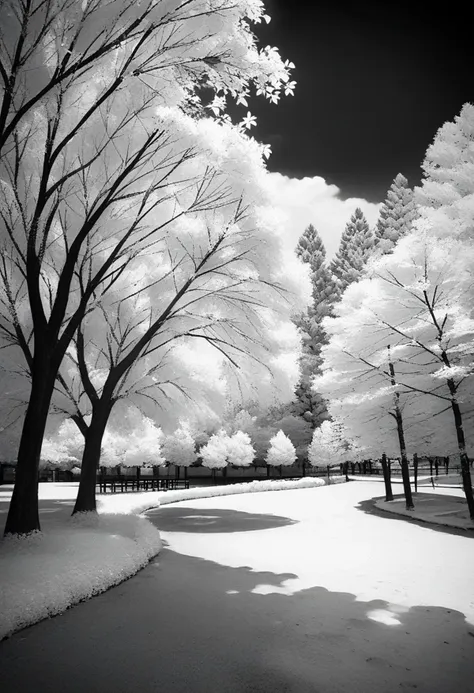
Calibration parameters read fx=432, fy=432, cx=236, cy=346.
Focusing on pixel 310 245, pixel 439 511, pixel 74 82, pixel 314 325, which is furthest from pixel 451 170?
pixel 310 245

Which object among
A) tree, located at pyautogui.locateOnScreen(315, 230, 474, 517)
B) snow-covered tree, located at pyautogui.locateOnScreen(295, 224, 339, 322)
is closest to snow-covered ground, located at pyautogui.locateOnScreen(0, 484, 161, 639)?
tree, located at pyautogui.locateOnScreen(315, 230, 474, 517)

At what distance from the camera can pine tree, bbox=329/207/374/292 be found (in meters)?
54.6

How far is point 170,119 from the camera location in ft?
29.1

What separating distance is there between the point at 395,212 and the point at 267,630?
54.6m

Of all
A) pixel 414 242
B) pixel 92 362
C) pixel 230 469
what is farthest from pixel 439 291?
pixel 230 469

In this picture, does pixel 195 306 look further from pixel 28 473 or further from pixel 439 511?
pixel 439 511

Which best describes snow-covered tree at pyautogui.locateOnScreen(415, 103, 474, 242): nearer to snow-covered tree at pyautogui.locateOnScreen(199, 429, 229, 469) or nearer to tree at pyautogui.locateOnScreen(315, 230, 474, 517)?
tree at pyautogui.locateOnScreen(315, 230, 474, 517)

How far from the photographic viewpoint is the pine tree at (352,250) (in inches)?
2151

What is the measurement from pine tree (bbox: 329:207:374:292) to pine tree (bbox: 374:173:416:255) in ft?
6.95

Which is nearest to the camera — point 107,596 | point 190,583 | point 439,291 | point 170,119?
point 107,596

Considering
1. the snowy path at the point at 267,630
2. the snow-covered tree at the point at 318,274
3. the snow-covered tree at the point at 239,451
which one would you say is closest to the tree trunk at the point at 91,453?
the snowy path at the point at 267,630

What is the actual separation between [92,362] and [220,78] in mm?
8740

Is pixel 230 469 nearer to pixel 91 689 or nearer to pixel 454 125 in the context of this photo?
pixel 454 125

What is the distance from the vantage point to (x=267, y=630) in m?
4.33
